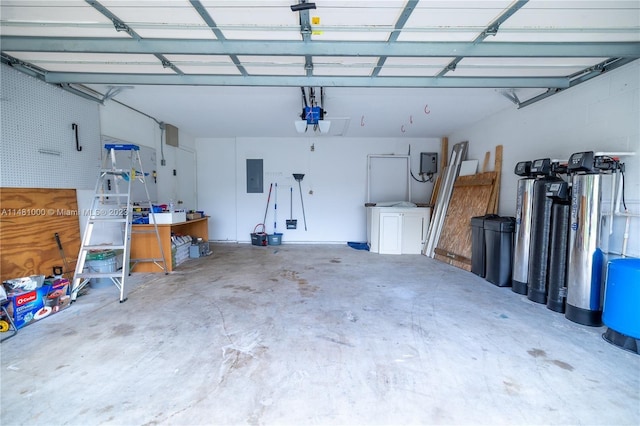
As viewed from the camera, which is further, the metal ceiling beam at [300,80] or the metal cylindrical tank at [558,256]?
the metal ceiling beam at [300,80]

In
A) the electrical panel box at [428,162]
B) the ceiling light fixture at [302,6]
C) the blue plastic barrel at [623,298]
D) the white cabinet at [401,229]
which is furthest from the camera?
the electrical panel box at [428,162]

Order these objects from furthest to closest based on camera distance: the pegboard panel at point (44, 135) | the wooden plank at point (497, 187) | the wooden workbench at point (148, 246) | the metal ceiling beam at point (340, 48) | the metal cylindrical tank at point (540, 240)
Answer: the wooden plank at point (497, 187) → the wooden workbench at point (148, 246) → the metal cylindrical tank at point (540, 240) → the pegboard panel at point (44, 135) → the metal ceiling beam at point (340, 48)

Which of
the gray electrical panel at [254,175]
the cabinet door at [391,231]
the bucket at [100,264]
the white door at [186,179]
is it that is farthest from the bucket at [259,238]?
the bucket at [100,264]

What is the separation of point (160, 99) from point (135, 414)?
3943mm

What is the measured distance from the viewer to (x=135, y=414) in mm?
1495

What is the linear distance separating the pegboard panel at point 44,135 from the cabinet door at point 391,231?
4817mm

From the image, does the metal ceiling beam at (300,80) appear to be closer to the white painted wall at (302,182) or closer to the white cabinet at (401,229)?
the white cabinet at (401,229)

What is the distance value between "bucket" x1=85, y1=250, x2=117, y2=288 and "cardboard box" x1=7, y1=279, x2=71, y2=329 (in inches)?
17.1

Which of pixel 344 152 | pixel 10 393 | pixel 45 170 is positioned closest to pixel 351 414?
pixel 10 393

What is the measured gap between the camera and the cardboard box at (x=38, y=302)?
2380 millimetres

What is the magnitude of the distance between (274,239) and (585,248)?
207 inches

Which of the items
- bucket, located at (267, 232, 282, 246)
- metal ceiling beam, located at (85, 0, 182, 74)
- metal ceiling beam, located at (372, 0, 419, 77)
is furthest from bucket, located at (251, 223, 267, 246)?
metal ceiling beam, located at (372, 0, 419, 77)

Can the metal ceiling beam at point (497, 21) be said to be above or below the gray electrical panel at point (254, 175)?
above

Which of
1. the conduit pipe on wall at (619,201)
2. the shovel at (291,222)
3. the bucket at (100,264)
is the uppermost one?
the conduit pipe on wall at (619,201)
